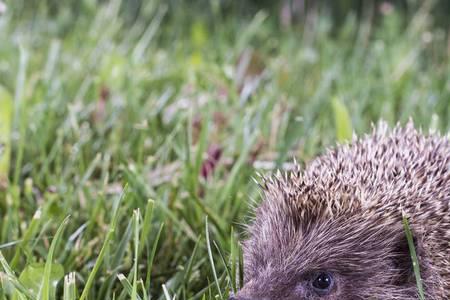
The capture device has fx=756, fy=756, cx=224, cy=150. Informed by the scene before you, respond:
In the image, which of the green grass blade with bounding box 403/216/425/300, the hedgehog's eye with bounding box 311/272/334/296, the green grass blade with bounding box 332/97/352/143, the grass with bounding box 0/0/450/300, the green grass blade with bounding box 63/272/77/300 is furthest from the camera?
the green grass blade with bounding box 332/97/352/143

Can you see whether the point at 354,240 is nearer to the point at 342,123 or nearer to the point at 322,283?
the point at 322,283

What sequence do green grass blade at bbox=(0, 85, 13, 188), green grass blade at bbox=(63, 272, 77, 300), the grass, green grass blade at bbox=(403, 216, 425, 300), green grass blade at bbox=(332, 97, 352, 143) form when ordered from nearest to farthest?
1. green grass blade at bbox=(63, 272, 77, 300)
2. green grass blade at bbox=(403, 216, 425, 300)
3. the grass
4. green grass blade at bbox=(0, 85, 13, 188)
5. green grass blade at bbox=(332, 97, 352, 143)

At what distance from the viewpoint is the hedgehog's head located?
2133 mm

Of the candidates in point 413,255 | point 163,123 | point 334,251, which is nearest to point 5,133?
point 163,123

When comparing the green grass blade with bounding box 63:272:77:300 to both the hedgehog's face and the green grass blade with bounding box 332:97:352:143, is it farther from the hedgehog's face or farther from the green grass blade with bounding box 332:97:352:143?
the green grass blade with bounding box 332:97:352:143

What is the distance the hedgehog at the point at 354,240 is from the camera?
213cm

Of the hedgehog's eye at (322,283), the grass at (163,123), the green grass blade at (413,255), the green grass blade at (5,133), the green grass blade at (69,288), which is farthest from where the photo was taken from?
the green grass blade at (5,133)

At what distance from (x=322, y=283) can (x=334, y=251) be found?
11cm

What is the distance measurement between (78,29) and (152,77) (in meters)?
0.96

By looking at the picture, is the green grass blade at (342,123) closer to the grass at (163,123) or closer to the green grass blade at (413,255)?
the grass at (163,123)

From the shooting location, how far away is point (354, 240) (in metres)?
2.19

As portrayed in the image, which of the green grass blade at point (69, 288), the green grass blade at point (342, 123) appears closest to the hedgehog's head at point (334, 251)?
the green grass blade at point (69, 288)

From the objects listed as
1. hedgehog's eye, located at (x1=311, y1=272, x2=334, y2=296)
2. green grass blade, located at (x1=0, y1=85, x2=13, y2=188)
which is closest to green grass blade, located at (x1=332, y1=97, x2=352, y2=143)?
hedgehog's eye, located at (x1=311, y1=272, x2=334, y2=296)

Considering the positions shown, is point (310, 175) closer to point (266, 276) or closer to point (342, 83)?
point (266, 276)
